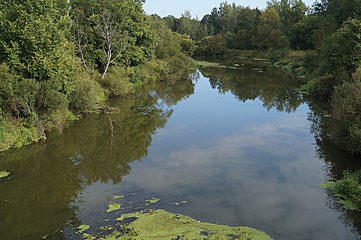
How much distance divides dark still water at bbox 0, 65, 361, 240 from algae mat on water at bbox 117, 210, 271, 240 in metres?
0.69

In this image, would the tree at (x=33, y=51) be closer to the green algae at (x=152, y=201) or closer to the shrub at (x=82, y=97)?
the shrub at (x=82, y=97)

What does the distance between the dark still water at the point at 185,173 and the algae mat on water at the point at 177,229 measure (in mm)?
695

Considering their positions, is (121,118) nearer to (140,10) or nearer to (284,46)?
(140,10)

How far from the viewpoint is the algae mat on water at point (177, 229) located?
12.1m

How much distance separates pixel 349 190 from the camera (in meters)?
15.1

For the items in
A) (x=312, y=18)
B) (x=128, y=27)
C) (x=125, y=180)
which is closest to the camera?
(x=125, y=180)

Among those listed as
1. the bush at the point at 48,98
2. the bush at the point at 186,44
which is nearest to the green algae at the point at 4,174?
the bush at the point at 48,98

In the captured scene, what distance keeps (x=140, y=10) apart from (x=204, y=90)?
13855mm

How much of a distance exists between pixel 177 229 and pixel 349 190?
7.43 meters

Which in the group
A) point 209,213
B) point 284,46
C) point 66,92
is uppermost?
point 284,46

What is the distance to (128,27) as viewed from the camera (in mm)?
43562

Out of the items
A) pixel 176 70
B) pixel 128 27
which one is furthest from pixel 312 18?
pixel 128 27

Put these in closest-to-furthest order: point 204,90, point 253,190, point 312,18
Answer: point 253,190
point 204,90
point 312,18

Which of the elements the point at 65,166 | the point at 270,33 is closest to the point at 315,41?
the point at 270,33
